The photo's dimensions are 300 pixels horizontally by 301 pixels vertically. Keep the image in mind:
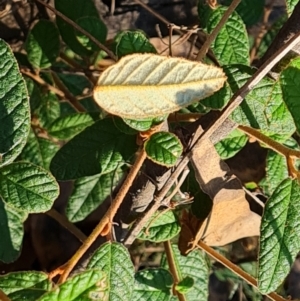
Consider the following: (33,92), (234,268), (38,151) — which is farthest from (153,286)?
(33,92)

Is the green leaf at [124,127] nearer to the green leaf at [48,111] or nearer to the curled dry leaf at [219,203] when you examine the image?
the curled dry leaf at [219,203]

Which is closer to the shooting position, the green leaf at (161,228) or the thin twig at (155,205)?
the thin twig at (155,205)

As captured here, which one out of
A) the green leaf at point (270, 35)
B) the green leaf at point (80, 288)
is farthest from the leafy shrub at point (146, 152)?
the green leaf at point (270, 35)

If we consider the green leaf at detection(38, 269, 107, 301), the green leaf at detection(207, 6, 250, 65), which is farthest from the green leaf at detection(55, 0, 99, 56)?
the green leaf at detection(38, 269, 107, 301)

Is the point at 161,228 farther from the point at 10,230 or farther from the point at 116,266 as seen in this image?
the point at 10,230

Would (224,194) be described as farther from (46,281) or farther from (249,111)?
(46,281)

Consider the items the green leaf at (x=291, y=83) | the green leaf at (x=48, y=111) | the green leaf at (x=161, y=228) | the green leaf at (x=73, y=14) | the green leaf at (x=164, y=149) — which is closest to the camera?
the green leaf at (x=291, y=83)

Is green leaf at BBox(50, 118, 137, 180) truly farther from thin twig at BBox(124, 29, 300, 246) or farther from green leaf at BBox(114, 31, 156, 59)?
green leaf at BBox(114, 31, 156, 59)
